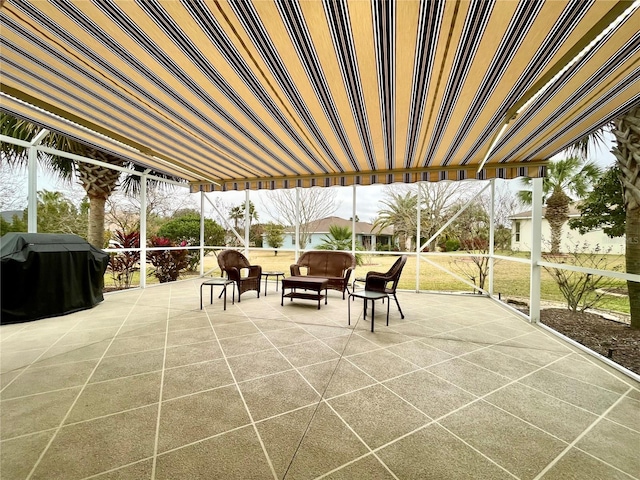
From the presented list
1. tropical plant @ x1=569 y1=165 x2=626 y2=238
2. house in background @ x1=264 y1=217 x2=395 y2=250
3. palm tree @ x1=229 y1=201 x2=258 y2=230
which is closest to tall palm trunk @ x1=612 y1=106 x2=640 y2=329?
tropical plant @ x1=569 y1=165 x2=626 y2=238

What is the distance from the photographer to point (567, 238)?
5.32 m

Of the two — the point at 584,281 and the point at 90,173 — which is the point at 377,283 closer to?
the point at 584,281

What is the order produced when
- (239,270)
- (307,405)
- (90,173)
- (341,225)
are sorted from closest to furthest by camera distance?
(307,405) → (239,270) → (90,173) → (341,225)

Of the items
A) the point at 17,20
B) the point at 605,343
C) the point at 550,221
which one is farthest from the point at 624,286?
the point at 17,20

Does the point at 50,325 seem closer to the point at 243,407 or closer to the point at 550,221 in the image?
the point at 243,407

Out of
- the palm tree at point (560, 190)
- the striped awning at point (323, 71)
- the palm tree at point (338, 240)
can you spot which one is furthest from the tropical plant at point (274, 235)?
the palm tree at point (560, 190)

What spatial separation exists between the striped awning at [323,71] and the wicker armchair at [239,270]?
2.19m

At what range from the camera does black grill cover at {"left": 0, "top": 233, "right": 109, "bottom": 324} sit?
12.0 ft

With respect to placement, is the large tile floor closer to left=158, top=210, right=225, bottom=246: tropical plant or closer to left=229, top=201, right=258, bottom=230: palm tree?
left=158, top=210, right=225, bottom=246: tropical plant

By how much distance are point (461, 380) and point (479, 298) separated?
414cm

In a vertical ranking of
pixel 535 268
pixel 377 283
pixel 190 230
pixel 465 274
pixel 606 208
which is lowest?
pixel 465 274

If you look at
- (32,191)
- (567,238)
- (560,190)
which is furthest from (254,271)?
(560,190)

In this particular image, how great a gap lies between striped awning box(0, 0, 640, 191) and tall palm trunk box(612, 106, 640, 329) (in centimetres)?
50

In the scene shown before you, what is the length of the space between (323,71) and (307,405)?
9.14 ft
